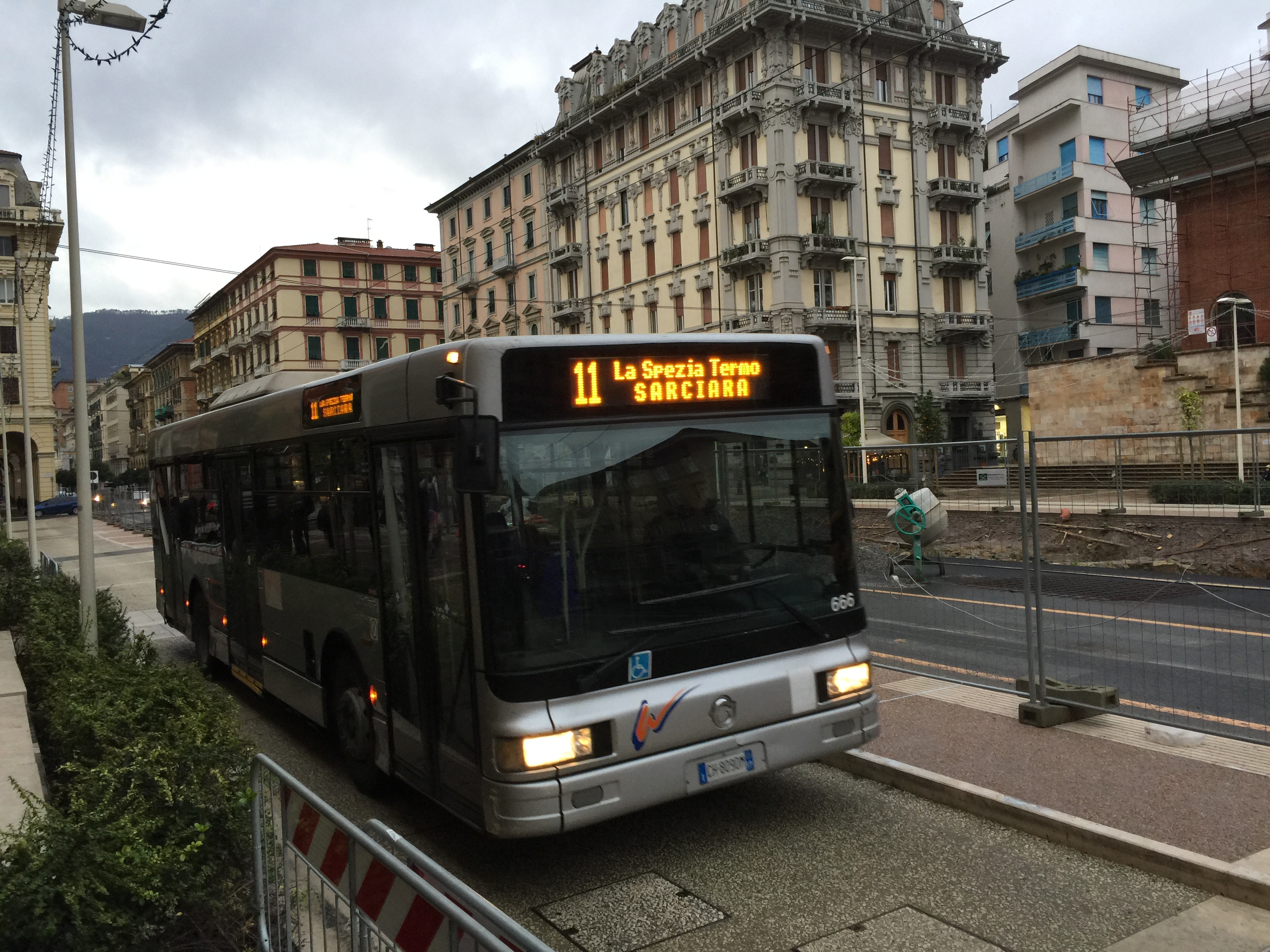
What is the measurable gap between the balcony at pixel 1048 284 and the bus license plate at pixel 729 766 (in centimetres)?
5171

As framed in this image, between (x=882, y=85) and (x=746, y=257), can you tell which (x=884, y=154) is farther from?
(x=746, y=257)

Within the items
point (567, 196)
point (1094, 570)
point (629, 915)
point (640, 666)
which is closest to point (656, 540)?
point (640, 666)

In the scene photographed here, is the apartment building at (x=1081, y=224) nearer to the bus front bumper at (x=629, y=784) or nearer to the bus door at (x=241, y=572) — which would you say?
the bus door at (x=241, y=572)

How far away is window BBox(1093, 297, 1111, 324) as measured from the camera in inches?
2050

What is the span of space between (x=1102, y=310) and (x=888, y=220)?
539 inches

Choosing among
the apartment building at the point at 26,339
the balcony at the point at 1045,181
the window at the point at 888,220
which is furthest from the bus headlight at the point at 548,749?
the apartment building at the point at 26,339

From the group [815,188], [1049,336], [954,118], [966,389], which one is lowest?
[966,389]

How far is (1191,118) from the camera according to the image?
1428 inches

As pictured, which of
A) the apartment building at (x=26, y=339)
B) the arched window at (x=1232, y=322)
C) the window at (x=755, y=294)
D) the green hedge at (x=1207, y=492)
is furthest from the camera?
the apartment building at (x=26, y=339)

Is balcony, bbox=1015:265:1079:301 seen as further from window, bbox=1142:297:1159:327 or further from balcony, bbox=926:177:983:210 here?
balcony, bbox=926:177:983:210

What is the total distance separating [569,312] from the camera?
179 feet

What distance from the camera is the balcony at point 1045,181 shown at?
51.8m

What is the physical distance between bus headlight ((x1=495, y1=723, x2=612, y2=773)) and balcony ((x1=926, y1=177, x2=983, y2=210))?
154 feet

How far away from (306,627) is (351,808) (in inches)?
60.8
